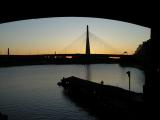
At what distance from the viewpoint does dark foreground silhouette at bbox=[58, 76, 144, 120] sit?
21031 millimetres

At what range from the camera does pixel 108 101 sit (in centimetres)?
3222

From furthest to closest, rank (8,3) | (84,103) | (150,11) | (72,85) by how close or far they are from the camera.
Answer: (72,85) < (84,103) < (150,11) < (8,3)

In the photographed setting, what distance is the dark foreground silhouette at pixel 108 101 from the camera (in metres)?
21.0

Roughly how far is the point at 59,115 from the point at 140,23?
2328 centimetres

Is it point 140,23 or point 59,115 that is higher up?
point 140,23

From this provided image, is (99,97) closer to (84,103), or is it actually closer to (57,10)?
(84,103)

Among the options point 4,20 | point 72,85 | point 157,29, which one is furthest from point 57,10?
point 72,85

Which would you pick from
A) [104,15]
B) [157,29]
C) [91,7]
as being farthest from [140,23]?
[91,7]

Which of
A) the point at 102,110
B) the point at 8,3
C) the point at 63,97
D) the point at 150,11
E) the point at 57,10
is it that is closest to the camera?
the point at 8,3

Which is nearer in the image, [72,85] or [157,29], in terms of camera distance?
[157,29]

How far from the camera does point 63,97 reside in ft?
177

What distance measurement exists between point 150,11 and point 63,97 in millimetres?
42156

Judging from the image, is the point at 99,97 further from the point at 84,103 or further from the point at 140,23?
the point at 140,23

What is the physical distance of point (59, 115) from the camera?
36031mm
